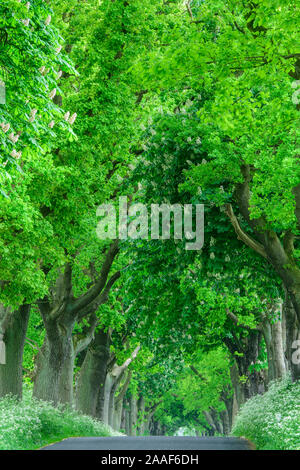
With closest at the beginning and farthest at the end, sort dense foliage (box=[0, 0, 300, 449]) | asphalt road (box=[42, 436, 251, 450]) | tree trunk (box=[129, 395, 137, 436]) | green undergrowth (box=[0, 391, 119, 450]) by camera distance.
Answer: dense foliage (box=[0, 0, 300, 449]), green undergrowth (box=[0, 391, 119, 450]), asphalt road (box=[42, 436, 251, 450]), tree trunk (box=[129, 395, 137, 436])

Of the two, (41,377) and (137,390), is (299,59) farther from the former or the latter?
(137,390)

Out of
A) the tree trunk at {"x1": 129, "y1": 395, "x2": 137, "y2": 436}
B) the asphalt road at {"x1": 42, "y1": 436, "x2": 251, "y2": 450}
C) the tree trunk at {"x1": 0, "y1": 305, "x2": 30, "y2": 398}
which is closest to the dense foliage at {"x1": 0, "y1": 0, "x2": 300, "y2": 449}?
the tree trunk at {"x1": 0, "y1": 305, "x2": 30, "y2": 398}

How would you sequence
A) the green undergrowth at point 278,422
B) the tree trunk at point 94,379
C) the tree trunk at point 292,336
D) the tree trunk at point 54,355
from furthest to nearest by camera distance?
the tree trunk at point 94,379 < the tree trunk at point 54,355 < the tree trunk at point 292,336 < the green undergrowth at point 278,422

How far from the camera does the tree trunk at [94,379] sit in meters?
28.6

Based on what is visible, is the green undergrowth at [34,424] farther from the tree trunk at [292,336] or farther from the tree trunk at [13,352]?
the tree trunk at [292,336]

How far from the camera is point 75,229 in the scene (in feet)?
65.8

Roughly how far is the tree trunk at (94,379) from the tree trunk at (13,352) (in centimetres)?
880

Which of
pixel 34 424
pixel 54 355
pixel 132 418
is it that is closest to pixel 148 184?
pixel 34 424

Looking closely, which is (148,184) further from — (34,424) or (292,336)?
(34,424)

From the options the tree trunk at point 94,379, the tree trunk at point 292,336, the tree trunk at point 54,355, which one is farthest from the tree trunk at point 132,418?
the tree trunk at point 292,336

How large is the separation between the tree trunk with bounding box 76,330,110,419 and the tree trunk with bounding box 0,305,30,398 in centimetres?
880

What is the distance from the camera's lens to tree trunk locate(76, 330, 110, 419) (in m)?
28.6

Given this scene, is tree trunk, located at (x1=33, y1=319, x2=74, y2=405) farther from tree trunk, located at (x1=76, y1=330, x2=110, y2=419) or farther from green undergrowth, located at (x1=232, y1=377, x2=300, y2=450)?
green undergrowth, located at (x1=232, y1=377, x2=300, y2=450)
